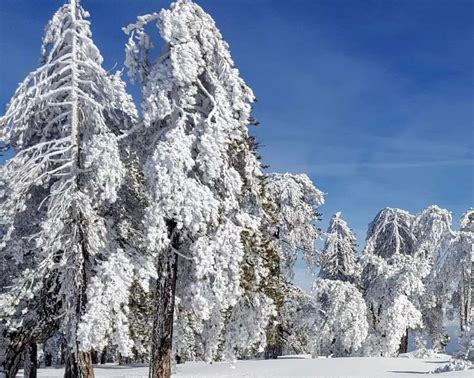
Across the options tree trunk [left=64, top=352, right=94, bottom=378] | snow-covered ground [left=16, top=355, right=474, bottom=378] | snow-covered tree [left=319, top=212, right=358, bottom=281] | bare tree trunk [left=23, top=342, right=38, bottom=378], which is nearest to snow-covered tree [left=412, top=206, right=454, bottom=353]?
snow-covered tree [left=319, top=212, right=358, bottom=281]

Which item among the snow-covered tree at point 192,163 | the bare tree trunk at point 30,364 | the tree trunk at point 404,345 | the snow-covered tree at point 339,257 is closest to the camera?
the snow-covered tree at point 192,163

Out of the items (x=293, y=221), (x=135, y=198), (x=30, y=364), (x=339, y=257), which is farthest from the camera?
(x=339, y=257)

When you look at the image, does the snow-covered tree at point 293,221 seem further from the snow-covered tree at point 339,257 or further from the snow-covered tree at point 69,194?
the snow-covered tree at point 69,194

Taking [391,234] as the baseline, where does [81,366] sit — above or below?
below

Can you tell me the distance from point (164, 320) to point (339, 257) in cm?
1991

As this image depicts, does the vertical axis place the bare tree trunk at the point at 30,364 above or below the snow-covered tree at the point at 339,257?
below

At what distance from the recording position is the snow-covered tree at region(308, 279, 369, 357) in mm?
29641

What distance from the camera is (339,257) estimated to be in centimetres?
3300

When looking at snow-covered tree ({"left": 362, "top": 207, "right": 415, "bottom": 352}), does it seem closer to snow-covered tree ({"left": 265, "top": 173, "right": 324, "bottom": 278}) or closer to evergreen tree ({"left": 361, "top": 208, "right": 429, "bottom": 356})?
evergreen tree ({"left": 361, "top": 208, "right": 429, "bottom": 356})

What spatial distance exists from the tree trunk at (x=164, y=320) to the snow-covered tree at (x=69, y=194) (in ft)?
2.85

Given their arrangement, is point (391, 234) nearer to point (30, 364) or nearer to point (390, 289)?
point (390, 289)

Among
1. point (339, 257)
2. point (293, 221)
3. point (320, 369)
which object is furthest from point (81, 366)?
point (339, 257)

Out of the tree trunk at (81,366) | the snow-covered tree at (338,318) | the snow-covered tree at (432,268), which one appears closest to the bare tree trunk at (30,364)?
the tree trunk at (81,366)

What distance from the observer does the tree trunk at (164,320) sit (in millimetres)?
14328
